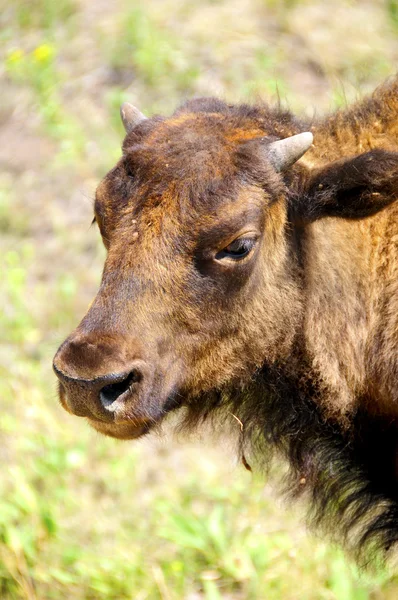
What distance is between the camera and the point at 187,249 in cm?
429

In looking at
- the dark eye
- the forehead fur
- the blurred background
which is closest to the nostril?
the dark eye

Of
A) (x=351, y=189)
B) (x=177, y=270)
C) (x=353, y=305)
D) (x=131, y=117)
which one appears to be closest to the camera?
(x=177, y=270)

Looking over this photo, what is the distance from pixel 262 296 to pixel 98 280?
4334 mm

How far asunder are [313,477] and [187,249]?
1.77m

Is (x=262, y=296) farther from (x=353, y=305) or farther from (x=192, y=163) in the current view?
(x=192, y=163)

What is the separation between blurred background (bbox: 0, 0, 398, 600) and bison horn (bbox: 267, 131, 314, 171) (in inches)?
49.3

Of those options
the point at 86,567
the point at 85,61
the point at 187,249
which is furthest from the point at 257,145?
the point at 85,61

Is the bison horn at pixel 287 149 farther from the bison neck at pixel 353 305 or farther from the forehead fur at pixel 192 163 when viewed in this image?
the bison neck at pixel 353 305

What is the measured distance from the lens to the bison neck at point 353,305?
4.76 m

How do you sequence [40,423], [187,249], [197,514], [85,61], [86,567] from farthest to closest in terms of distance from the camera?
[85,61], [40,423], [197,514], [86,567], [187,249]

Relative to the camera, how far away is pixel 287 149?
4512mm

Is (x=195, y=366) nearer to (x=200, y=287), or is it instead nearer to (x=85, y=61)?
(x=200, y=287)

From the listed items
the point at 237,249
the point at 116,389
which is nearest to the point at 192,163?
the point at 237,249

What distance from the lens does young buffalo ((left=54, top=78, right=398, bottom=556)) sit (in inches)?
168
